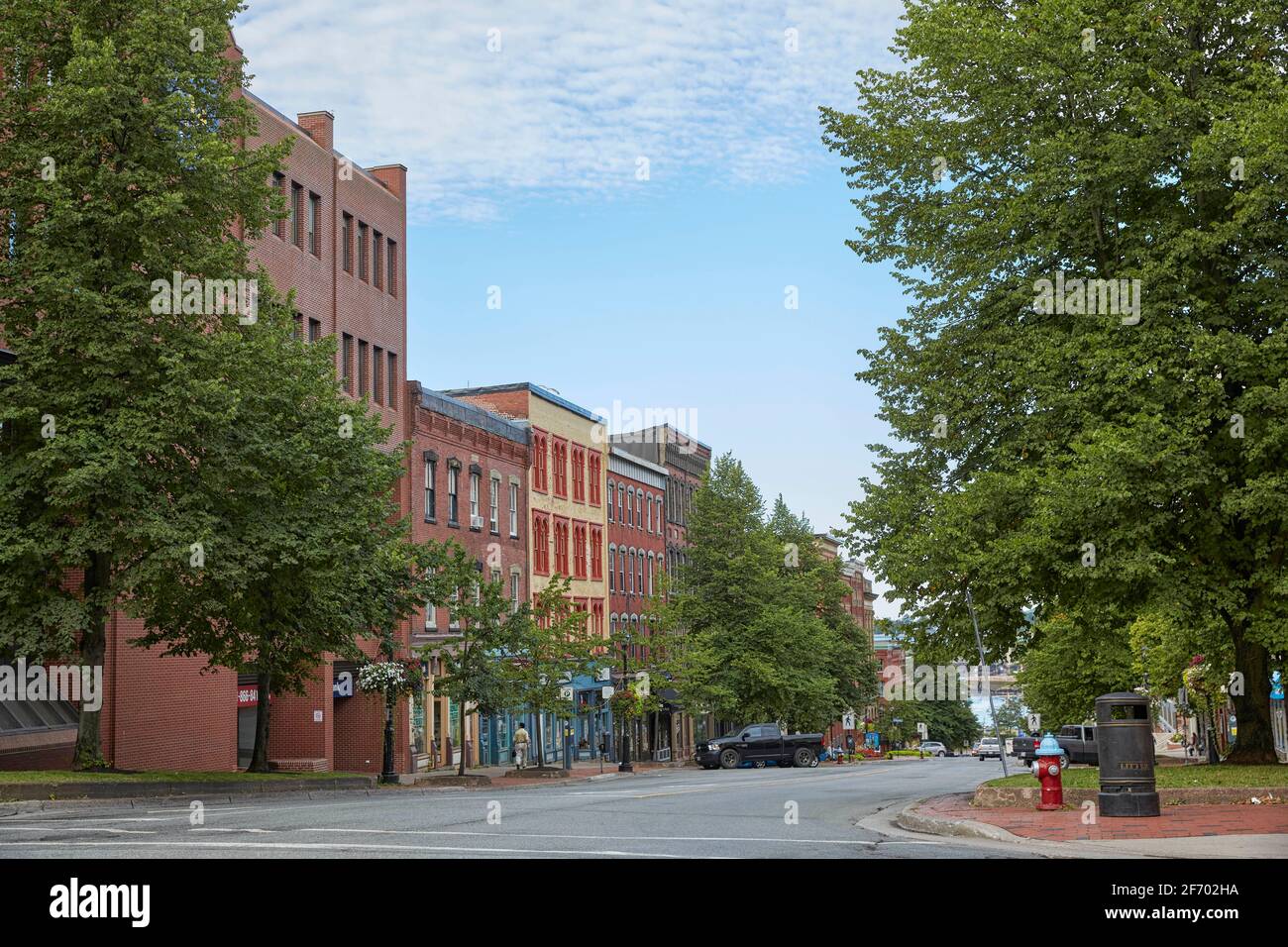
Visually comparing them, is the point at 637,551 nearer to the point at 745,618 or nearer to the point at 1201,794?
the point at 745,618

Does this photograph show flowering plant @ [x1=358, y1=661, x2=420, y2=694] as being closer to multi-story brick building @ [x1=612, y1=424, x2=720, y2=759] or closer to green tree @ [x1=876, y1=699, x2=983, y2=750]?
multi-story brick building @ [x1=612, y1=424, x2=720, y2=759]

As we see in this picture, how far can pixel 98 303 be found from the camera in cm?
2436

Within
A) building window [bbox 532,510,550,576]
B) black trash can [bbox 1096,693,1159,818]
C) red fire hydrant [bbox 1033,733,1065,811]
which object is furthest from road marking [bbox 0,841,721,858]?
building window [bbox 532,510,550,576]

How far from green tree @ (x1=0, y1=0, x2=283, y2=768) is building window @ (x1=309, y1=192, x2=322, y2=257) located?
62.0 ft

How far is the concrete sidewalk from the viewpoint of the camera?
13.4 metres

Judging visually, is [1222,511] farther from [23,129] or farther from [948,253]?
[23,129]

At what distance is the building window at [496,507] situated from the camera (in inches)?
2248

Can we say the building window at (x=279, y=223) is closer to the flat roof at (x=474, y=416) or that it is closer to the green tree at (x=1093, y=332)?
the flat roof at (x=474, y=416)

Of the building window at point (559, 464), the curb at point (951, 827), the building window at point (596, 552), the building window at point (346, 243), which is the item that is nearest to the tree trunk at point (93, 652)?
the curb at point (951, 827)

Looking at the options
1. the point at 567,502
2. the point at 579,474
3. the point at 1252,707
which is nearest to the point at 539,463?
the point at 567,502

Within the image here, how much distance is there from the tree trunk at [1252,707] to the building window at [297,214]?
29780 mm

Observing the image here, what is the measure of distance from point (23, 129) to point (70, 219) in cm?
272

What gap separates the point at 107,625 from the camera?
110ft
